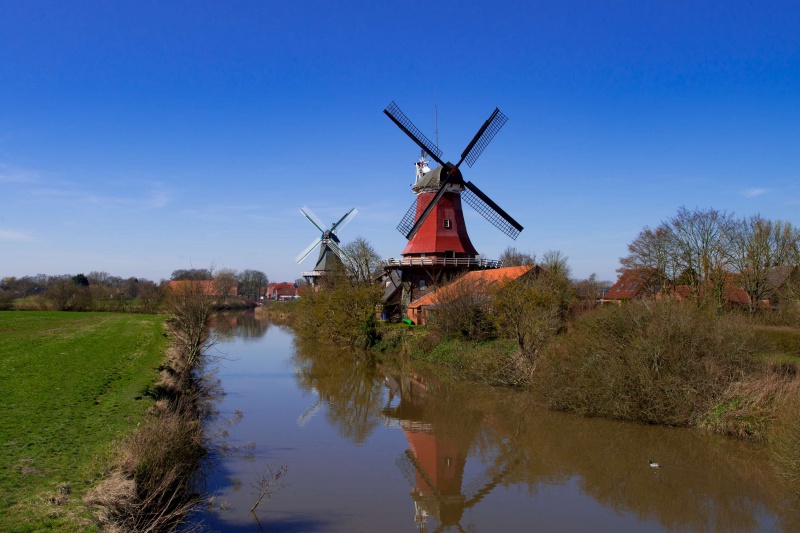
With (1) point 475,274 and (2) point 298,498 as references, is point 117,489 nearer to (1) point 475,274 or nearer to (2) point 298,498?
(2) point 298,498

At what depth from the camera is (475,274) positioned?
2909 centimetres

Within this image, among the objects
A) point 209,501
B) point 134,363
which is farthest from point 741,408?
point 134,363

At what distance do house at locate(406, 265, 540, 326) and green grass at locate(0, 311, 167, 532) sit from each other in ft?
39.2

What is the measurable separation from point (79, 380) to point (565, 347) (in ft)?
41.0

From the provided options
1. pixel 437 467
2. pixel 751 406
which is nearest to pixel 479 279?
pixel 751 406

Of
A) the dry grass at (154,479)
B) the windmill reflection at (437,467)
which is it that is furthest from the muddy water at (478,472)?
the dry grass at (154,479)

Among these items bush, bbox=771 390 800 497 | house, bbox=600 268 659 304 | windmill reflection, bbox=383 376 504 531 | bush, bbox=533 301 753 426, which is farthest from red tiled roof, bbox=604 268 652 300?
bush, bbox=771 390 800 497

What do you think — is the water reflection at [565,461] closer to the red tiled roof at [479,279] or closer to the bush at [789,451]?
the bush at [789,451]

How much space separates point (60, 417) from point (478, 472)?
778 cm

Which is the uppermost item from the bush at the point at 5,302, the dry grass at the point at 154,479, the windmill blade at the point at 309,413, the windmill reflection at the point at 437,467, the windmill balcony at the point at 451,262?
the windmill balcony at the point at 451,262

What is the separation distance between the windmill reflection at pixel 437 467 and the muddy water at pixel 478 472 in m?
0.03

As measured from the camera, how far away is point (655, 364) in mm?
13336

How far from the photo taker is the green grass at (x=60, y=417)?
6443mm

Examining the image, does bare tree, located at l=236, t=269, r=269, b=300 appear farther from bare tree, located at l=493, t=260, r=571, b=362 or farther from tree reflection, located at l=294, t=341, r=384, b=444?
bare tree, located at l=493, t=260, r=571, b=362
